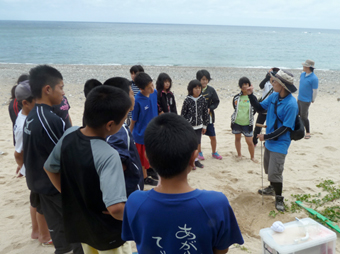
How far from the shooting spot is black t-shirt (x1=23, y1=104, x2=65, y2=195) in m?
2.51

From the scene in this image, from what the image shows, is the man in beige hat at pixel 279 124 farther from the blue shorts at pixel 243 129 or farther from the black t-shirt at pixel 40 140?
the black t-shirt at pixel 40 140

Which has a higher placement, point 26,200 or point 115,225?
point 115,225

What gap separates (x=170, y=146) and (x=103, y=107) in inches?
28.6

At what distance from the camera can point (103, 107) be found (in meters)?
1.88

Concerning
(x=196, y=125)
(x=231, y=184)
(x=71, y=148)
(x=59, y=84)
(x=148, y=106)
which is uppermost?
(x=59, y=84)

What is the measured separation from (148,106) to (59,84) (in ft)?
6.60

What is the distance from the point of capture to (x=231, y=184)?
4.84 meters

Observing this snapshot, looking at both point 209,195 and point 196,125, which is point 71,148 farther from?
point 196,125

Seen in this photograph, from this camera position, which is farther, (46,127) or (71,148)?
(46,127)

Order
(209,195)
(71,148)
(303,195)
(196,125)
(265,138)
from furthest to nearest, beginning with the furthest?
(196,125)
(303,195)
(265,138)
(71,148)
(209,195)

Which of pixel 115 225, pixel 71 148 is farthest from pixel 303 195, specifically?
pixel 71 148

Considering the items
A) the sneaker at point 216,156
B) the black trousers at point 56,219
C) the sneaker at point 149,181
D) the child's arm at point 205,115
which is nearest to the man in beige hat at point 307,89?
the sneaker at point 216,156

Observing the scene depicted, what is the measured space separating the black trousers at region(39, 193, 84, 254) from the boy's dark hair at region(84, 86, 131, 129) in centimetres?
125

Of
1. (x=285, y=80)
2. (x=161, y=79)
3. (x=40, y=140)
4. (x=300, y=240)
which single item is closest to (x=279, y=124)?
(x=285, y=80)
